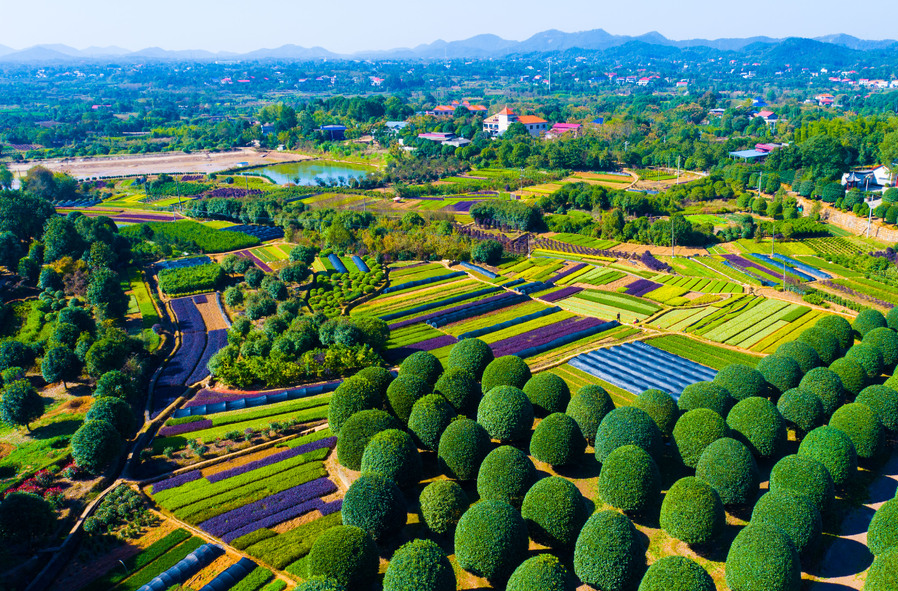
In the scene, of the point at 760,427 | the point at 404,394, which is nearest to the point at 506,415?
the point at 404,394

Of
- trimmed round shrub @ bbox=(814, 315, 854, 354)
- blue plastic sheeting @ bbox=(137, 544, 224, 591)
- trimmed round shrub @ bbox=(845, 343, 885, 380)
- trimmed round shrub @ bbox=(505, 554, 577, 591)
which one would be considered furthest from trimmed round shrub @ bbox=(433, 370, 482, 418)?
trimmed round shrub @ bbox=(814, 315, 854, 354)

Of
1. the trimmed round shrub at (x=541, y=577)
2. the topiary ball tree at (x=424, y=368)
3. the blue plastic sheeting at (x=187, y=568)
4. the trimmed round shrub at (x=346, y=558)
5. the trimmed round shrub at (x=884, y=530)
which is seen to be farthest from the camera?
the topiary ball tree at (x=424, y=368)

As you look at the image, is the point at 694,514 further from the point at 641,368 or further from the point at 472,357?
the point at 641,368

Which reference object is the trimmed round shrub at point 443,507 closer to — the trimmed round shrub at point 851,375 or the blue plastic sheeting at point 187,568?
the blue plastic sheeting at point 187,568

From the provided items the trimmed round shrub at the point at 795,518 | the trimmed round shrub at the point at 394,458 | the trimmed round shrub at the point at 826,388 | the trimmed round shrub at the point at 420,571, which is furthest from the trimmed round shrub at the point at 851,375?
the trimmed round shrub at the point at 420,571

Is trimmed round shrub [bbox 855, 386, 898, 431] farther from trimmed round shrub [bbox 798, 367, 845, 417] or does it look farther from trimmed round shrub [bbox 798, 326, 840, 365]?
trimmed round shrub [bbox 798, 326, 840, 365]

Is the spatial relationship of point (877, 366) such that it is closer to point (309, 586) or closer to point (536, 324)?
point (536, 324)

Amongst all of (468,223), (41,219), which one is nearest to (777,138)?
(468,223)
